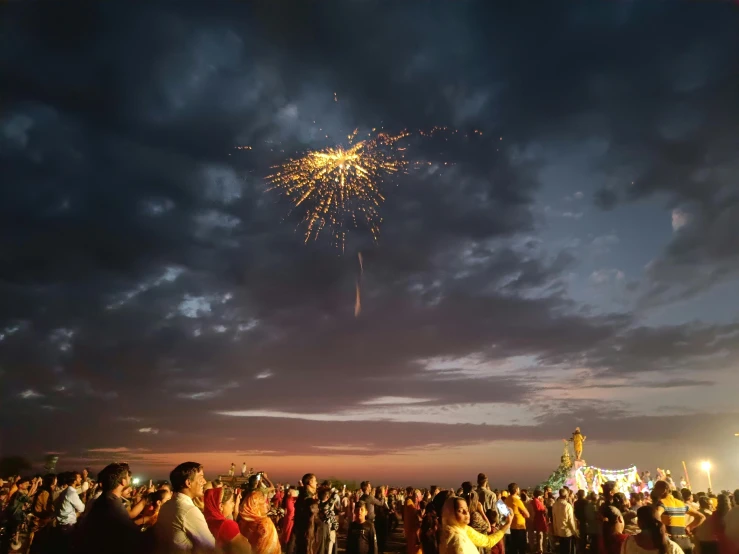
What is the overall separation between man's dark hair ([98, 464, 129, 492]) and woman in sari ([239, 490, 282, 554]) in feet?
5.08

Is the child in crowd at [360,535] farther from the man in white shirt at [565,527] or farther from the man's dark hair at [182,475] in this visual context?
the man's dark hair at [182,475]

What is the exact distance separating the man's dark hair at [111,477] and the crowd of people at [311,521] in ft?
0.05

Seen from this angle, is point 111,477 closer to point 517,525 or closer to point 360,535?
point 360,535

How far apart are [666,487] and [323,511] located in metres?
5.25

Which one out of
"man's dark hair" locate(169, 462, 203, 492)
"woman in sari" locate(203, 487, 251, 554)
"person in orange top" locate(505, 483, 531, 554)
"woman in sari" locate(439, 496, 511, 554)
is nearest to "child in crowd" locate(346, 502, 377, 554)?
"woman in sari" locate(203, 487, 251, 554)

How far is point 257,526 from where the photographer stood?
19.0 ft

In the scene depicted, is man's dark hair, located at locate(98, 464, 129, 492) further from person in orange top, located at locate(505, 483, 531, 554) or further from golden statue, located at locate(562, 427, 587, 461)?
golden statue, located at locate(562, 427, 587, 461)

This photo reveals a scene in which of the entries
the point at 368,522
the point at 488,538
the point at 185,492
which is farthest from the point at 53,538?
the point at 488,538

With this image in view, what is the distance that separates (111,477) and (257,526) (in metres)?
1.85

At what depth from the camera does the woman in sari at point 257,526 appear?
224 inches

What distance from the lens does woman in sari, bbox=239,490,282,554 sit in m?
5.69

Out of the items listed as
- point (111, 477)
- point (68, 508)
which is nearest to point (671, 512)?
point (111, 477)

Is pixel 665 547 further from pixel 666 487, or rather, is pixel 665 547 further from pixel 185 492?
pixel 185 492

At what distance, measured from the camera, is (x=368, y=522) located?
897 centimetres
